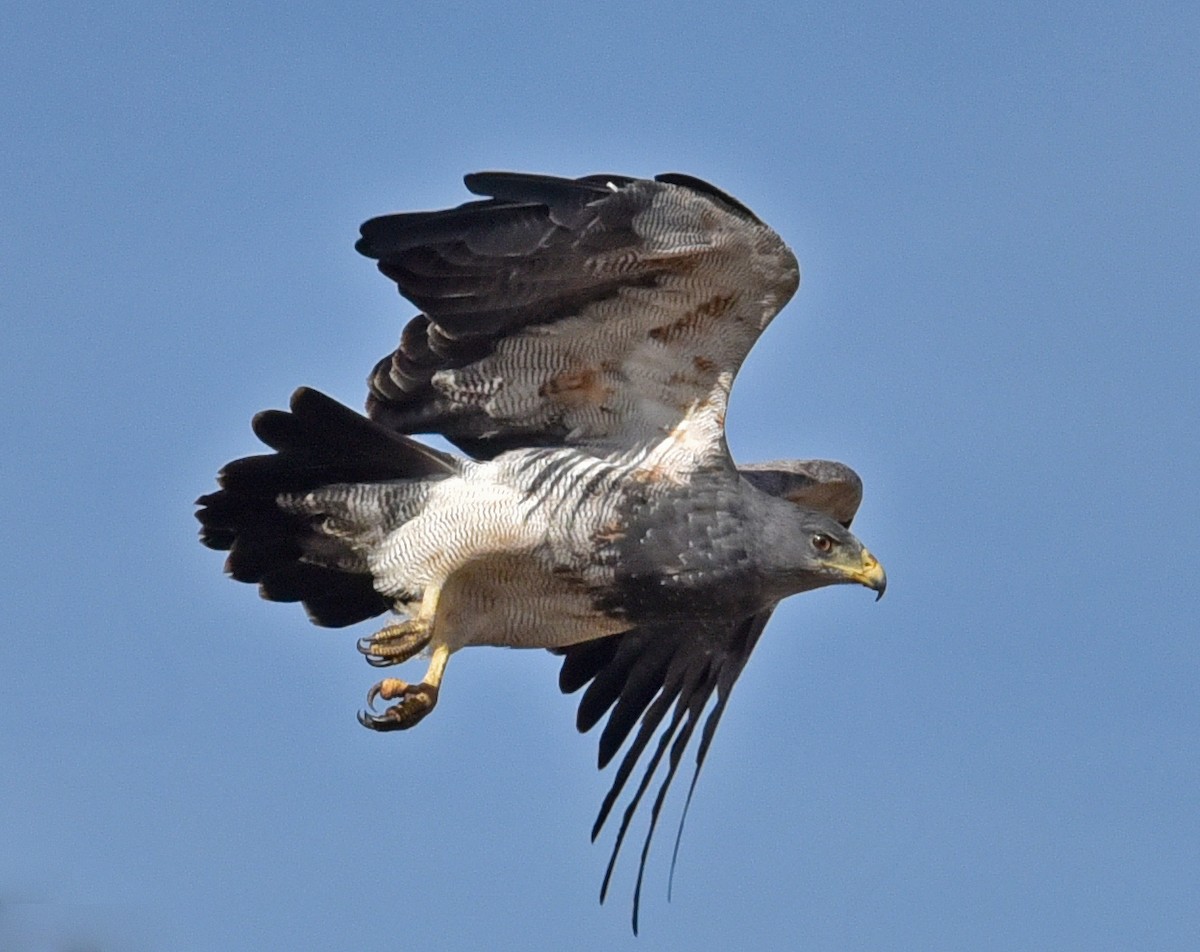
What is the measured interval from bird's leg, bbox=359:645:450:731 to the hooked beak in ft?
7.35

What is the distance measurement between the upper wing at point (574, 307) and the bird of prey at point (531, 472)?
12mm

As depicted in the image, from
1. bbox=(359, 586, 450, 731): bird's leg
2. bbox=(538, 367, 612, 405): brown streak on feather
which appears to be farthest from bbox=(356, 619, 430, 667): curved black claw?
bbox=(538, 367, 612, 405): brown streak on feather

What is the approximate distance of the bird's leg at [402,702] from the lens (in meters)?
13.7

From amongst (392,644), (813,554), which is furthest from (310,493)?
(813,554)

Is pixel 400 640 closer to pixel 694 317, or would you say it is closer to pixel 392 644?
pixel 392 644

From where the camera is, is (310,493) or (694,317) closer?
(694,317)

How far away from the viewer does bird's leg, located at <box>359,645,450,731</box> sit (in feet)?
44.9

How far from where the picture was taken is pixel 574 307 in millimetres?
13750

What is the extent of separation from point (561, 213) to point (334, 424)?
1.65 meters

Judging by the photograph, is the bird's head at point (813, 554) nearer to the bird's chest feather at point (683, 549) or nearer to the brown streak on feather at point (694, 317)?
the bird's chest feather at point (683, 549)

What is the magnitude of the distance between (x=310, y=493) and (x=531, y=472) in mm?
1144

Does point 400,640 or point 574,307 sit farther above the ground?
point 574,307

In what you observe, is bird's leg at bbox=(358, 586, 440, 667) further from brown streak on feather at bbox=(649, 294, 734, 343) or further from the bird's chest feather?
brown streak on feather at bbox=(649, 294, 734, 343)

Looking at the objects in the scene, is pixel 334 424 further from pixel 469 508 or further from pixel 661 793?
pixel 661 793
